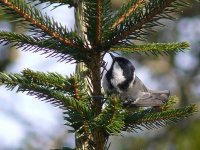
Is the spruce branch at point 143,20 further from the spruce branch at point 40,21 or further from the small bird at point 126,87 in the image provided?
the small bird at point 126,87

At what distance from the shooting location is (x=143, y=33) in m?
1.22

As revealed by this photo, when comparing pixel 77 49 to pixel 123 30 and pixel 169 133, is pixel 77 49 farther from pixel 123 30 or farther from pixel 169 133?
pixel 169 133

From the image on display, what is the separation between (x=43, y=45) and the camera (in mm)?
1229

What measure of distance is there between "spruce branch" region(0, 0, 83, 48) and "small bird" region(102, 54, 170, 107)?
0.22 metres

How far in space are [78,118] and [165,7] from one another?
0.30 meters

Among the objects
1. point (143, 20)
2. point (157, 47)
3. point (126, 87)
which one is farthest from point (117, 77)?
point (143, 20)

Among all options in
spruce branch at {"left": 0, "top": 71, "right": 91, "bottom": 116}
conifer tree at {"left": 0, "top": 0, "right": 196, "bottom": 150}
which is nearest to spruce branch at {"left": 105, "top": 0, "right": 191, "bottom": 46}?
conifer tree at {"left": 0, "top": 0, "right": 196, "bottom": 150}

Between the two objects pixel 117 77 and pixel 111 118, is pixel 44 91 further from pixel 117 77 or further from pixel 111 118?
pixel 117 77

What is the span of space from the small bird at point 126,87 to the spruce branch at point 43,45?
18 cm

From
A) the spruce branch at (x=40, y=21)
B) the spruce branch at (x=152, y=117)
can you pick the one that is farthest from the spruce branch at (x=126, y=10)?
the spruce branch at (x=152, y=117)

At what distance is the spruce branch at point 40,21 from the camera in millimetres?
1151

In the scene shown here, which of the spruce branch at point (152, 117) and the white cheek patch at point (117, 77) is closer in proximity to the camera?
the spruce branch at point (152, 117)

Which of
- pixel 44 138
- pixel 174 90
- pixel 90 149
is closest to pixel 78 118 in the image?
pixel 90 149

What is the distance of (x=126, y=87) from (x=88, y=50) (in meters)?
0.24
